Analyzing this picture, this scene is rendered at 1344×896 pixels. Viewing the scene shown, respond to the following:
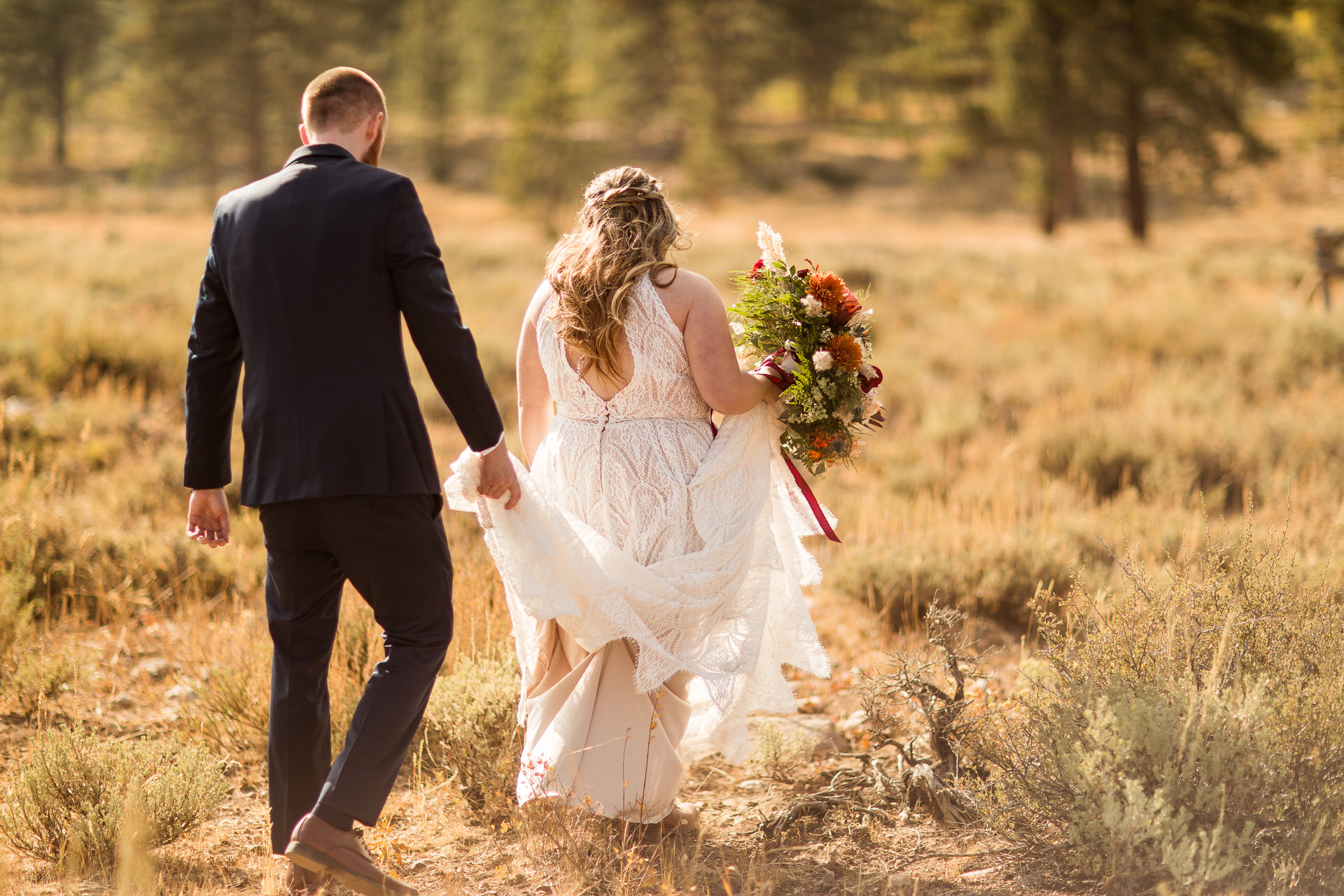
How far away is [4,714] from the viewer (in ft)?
13.4

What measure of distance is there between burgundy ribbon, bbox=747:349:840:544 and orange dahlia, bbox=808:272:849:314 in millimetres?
226

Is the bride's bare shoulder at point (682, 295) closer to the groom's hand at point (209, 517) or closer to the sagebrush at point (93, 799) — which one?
the groom's hand at point (209, 517)

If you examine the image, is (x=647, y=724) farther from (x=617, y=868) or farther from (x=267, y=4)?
(x=267, y=4)

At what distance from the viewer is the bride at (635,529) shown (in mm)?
3174

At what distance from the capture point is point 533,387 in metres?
3.57

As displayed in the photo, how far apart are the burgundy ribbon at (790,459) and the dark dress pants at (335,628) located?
1.20 m

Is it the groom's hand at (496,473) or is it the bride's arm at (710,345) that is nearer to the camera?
the groom's hand at (496,473)

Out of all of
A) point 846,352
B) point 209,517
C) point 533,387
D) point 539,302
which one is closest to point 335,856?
point 209,517

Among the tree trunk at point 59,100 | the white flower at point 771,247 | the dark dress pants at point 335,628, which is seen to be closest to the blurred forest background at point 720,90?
the tree trunk at point 59,100

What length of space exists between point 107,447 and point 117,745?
14.7 feet

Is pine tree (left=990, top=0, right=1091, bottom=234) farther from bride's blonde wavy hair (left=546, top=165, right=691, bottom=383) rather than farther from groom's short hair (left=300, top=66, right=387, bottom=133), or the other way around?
groom's short hair (left=300, top=66, right=387, bottom=133)

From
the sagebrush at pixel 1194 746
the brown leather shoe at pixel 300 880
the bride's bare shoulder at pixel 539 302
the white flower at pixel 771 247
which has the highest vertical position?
the white flower at pixel 771 247

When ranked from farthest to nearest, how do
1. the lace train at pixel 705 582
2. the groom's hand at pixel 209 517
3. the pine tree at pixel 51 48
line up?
the pine tree at pixel 51 48 → the lace train at pixel 705 582 → the groom's hand at pixel 209 517

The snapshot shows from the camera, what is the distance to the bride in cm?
317
